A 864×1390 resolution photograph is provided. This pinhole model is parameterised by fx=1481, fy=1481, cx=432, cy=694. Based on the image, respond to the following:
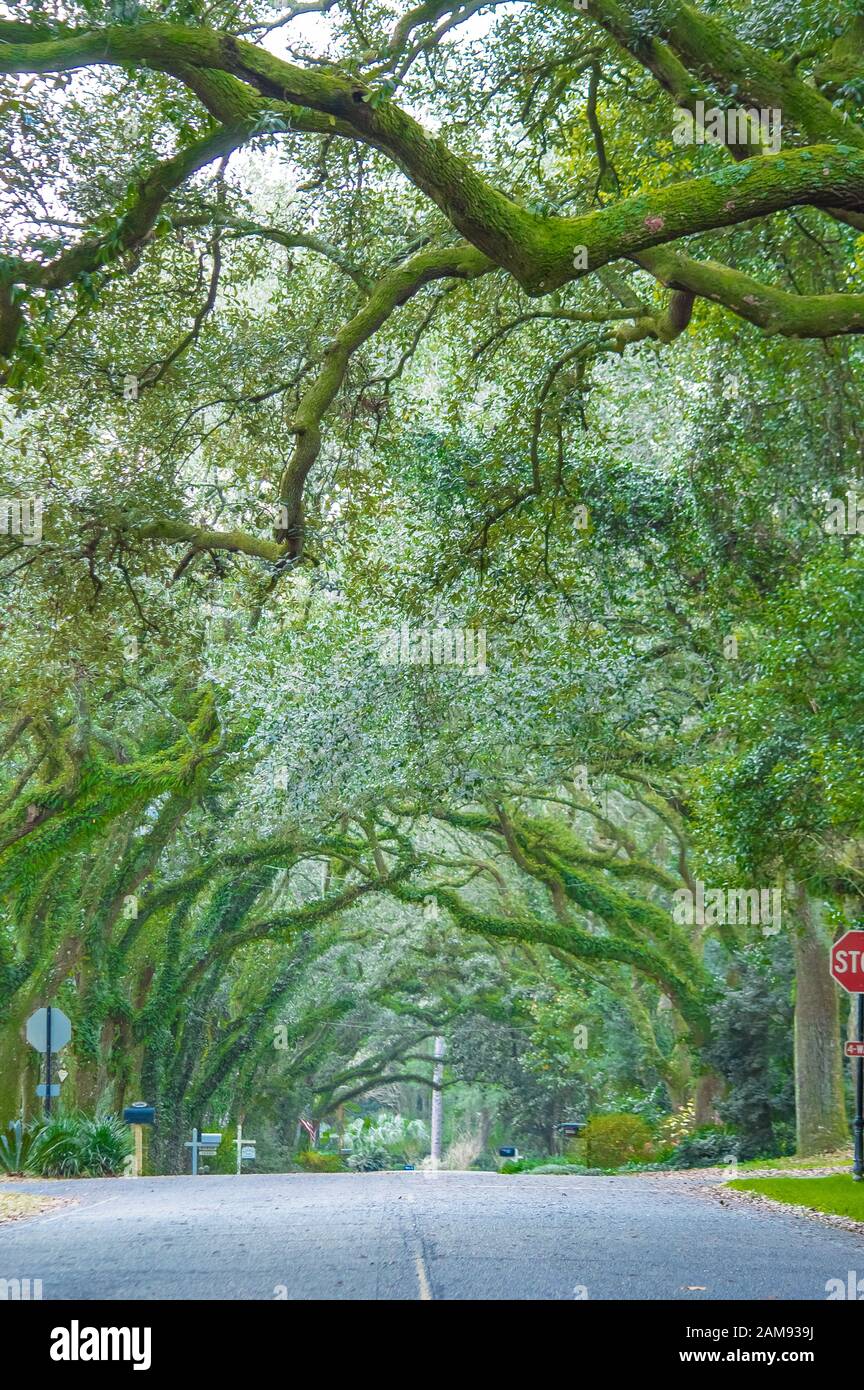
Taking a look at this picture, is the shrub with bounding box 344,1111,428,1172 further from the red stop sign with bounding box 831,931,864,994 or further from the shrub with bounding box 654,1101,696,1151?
the red stop sign with bounding box 831,931,864,994

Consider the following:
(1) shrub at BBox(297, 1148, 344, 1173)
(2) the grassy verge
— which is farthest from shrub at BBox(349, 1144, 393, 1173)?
(2) the grassy verge

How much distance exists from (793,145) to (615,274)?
142 inches

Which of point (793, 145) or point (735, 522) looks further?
point (735, 522)

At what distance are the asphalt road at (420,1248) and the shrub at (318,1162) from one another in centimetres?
2958

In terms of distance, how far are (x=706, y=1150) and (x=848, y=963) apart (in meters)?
10.2

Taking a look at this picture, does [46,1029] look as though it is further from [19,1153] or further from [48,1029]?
[19,1153]

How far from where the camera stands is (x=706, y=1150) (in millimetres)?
24266

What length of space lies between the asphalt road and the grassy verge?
0.32 m

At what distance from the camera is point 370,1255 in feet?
30.7

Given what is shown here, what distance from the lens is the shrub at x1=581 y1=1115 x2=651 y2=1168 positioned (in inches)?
1035

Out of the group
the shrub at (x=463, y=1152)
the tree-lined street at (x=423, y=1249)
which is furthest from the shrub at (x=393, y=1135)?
the tree-lined street at (x=423, y=1249)

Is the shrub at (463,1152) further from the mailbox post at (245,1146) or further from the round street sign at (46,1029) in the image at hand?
the round street sign at (46,1029)
